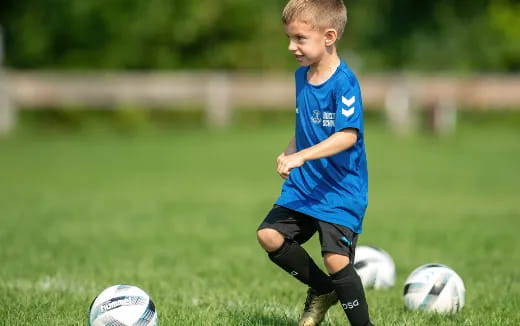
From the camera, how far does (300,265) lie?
16.2ft

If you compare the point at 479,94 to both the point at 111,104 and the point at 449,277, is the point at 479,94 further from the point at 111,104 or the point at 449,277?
the point at 449,277

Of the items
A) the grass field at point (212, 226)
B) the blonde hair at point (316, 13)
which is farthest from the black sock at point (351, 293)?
the blonde hair at point (316, 13)

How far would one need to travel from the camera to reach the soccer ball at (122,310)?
471cm

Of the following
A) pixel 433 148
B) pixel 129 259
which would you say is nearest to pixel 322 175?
pixel 129 259

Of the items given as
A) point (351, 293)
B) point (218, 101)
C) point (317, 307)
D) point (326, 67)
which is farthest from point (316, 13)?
point (218, 101)

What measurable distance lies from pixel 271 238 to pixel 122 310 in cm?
97

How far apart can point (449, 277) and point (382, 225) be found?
187 inches

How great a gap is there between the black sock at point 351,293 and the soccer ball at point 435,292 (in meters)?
Answer: 1.11

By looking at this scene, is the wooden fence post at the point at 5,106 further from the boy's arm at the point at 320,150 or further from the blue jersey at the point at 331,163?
the boy's arm at the point at 320,150

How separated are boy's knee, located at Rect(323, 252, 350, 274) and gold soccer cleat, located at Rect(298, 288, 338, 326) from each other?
442mm

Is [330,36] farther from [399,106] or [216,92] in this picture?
[216,92]

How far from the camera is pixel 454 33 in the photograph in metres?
34.5

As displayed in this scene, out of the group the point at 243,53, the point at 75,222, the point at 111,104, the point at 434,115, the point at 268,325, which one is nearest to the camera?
the point at 268,325

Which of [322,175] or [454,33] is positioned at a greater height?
[322,175]
